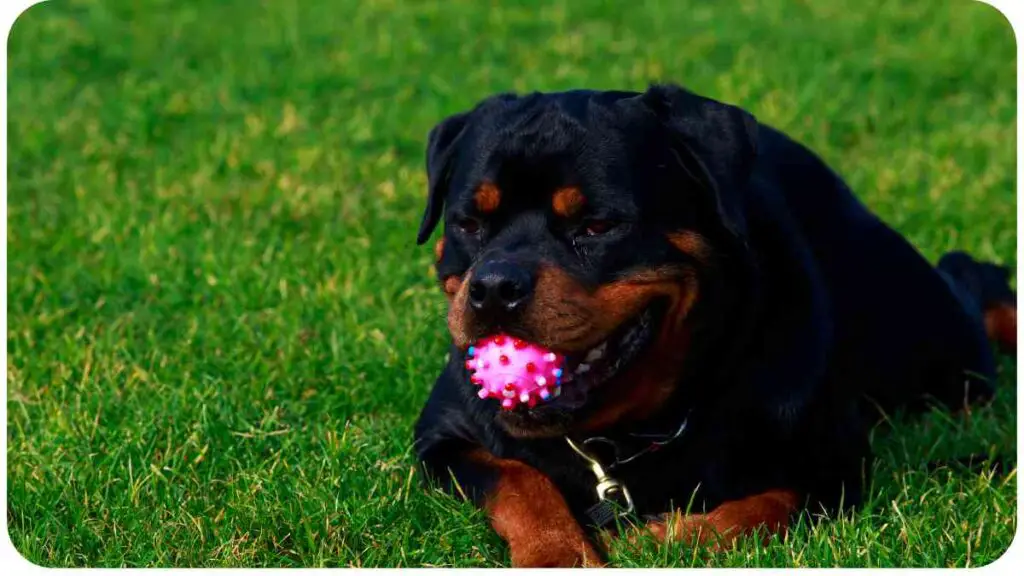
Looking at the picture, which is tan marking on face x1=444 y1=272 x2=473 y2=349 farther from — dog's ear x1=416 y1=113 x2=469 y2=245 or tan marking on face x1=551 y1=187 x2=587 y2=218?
dog's ear x1=416 y1=113 x2=469 y2=245

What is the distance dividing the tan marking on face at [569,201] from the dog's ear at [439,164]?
0.49 metres

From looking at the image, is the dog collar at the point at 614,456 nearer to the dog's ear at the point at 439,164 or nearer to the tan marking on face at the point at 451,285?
the tan marking on face at the point at 451,285

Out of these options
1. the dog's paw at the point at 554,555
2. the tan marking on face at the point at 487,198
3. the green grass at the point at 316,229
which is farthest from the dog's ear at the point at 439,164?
the dog's paw at the point at 554,555

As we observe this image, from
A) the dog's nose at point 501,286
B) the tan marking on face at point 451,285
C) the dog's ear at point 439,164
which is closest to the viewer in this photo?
the dog's nose at point 501,286

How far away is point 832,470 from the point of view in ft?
11.9

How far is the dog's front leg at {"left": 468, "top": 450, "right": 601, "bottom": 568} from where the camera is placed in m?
3.29

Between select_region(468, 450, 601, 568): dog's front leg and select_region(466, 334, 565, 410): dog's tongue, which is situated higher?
select_region(466, 334, 565, 410): dog's tongue

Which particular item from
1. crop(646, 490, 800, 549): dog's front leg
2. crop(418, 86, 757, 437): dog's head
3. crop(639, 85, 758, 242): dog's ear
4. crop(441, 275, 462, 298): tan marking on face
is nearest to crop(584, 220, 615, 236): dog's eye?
crop(418, 86, 757, 437): dog's head

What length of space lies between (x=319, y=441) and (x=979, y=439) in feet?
6.07

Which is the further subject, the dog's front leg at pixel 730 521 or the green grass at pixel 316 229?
the green grass at pixel 316 229

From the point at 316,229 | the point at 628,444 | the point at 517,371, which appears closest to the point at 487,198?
the point at 517,371

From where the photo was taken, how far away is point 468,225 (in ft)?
11.6

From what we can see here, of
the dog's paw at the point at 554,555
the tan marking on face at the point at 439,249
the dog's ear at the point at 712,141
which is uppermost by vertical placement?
the dog's ear at the point at 712,141

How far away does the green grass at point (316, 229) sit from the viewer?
3.50 m
